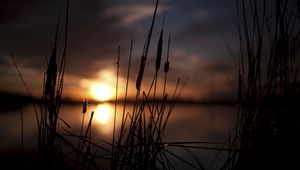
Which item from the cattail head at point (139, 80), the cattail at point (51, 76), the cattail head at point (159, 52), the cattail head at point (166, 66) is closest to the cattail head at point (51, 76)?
the cattail at point (51, 76)

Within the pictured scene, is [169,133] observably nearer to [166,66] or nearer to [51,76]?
[166,66]

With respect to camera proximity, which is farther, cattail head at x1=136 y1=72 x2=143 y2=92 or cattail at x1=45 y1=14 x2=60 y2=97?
cattail head at x1=136 y1=72 x2=143 y2=92

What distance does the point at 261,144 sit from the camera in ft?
3.94

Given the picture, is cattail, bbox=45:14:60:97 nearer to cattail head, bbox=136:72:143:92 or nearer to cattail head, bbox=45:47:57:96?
cattail head, bbox=45:47:57:96

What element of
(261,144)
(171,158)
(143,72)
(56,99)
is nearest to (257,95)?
(261,144)

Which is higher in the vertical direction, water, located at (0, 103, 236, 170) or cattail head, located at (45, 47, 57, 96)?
cattail head, located at (45, 47, 57, 96)

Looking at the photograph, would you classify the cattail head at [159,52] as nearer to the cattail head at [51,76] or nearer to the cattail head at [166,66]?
the cattail head at [166,66]

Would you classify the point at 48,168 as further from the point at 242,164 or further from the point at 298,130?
the point at 298,130

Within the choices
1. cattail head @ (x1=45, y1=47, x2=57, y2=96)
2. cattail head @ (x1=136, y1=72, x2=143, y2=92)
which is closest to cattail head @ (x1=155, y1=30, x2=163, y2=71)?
cattail head @ (x1=136, y1=72, x2=143, y2=92)

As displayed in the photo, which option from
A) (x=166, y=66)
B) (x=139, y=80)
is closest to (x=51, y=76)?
(x=139, y=80)

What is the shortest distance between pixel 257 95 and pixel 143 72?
644mm

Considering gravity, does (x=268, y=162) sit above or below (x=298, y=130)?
below

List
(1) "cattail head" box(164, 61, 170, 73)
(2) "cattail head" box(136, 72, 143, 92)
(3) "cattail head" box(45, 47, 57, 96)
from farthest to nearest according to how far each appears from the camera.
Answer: (1) "cattail head" box(164, 61, 170, 73) → (2) "cattail head" box(136, 72, 143, 92) → (3) "cattail head" box(45, 47, 57, 96)

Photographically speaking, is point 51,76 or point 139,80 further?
point 139,80
